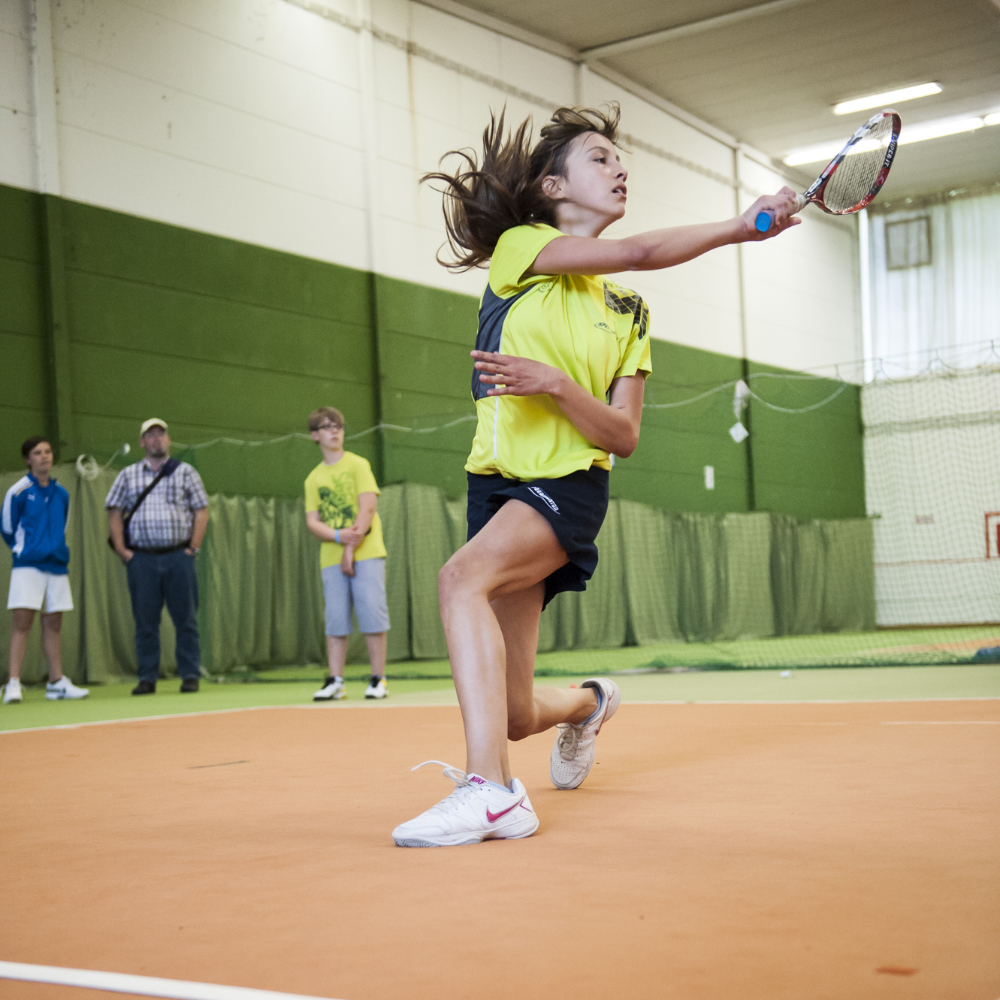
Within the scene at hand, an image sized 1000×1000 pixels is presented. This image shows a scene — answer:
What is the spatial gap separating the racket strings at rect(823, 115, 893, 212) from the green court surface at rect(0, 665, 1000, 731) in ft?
10.4

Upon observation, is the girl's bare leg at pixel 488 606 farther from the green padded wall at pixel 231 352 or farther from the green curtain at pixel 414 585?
the green padded wall at pixel 231 352

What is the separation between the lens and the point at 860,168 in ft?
11.4

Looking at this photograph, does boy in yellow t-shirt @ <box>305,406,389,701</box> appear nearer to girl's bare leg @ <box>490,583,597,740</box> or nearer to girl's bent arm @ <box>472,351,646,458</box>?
girl's bare leg @ <box>490,583,597,740</box>

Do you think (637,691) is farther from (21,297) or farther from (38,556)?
(21,297)

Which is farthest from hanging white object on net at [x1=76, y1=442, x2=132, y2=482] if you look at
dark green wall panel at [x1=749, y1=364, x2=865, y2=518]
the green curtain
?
dark green wall panel at [x1=749, y1=364, x2=865, y2=518]

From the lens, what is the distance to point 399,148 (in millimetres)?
13000

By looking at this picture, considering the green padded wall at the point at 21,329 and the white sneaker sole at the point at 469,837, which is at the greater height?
the green padded wall at the point at 21,329

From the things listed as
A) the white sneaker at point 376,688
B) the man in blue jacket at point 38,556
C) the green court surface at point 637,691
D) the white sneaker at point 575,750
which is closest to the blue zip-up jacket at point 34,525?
the man in blue jacket at point 38,556

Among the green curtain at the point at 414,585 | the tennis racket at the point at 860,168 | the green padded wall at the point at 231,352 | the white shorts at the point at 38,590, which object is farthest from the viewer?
the green padded wall at the point at 231,352

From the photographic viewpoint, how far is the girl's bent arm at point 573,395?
2.58 metres

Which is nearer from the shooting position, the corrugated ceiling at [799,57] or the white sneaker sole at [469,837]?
the white sneaker sole at [469,837]

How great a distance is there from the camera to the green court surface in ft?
20.9

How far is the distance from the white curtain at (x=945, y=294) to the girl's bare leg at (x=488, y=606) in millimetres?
18254

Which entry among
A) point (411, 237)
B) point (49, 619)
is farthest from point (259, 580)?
point (411, 237)
